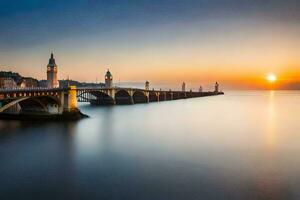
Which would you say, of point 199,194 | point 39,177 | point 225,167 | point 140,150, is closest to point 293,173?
point 225,167

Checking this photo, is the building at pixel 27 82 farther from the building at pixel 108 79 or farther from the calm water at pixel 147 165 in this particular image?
the calm water at pixel 147 165

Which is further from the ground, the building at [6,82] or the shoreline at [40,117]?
the building at [6,82]

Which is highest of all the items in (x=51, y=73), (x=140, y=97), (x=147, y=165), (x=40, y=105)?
(x=51, y=73)

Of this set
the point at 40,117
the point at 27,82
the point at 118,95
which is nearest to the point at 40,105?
the point at 40,117

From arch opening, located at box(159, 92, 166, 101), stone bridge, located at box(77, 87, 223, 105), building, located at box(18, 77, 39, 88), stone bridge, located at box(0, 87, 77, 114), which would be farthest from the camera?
arch opening, located at box(159, 92, 166, 101)

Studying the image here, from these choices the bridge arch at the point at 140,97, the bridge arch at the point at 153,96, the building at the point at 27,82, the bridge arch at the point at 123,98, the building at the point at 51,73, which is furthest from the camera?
the bridge arch at the point at 153,96

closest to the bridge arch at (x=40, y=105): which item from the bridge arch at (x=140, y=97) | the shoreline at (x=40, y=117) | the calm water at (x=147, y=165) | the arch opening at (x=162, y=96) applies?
the shoreline at (x=40, y=117)

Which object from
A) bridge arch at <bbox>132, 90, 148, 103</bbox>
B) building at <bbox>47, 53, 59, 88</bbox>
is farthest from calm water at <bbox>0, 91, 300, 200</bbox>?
bridge arch at <bbox>132, 90, 148, 103</bbox>

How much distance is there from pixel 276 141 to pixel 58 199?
3328 cm

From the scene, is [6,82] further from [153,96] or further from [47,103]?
[47,103]

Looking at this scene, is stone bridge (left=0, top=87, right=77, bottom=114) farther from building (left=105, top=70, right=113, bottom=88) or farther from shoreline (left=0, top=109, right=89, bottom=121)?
building (left=105, top=70, right=113, bottom=88)

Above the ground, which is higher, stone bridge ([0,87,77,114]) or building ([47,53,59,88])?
building ([47,53,59,88])

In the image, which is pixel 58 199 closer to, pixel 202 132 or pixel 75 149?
pixel 75 149

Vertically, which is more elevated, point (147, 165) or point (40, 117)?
point (40, 117)
